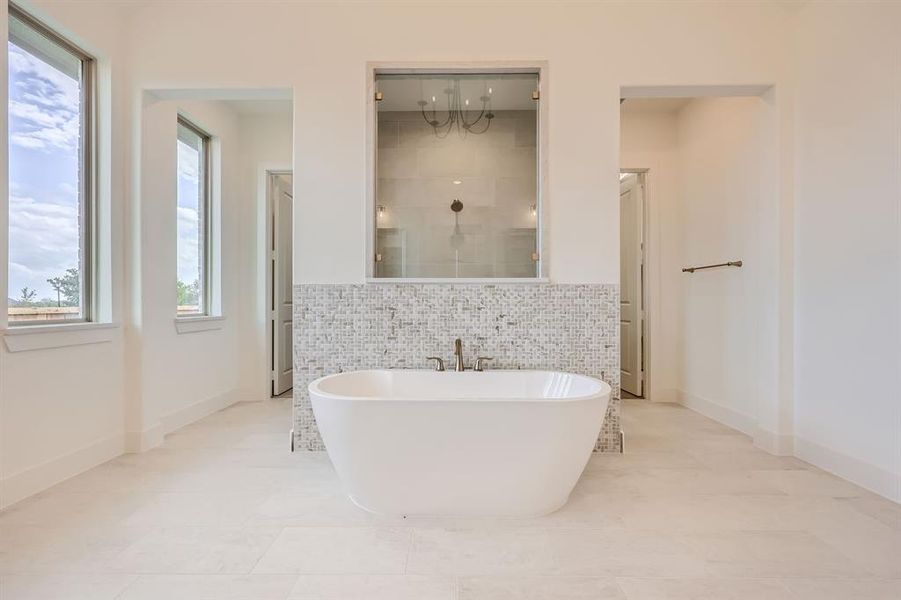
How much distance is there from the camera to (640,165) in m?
4.24

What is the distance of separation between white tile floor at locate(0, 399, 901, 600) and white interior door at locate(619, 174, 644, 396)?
1.85 metres

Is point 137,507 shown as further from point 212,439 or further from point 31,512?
point 212,439

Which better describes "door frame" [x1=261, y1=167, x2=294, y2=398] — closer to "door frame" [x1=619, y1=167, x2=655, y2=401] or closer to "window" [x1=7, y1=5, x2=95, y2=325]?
"window" [x1=7, y1=5, x2=95, y2=325]

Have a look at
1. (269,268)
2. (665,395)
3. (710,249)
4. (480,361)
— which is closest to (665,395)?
(665,395)

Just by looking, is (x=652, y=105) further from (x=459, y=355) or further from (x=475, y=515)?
(x=475, y=515)

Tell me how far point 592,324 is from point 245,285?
122 inches

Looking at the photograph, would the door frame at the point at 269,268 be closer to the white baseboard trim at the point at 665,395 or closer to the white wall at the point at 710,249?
the white wall at the point at 710,249

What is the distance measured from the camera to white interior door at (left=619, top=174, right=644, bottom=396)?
4.37m

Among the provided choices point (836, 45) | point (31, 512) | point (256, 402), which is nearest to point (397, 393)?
point (31, 512)

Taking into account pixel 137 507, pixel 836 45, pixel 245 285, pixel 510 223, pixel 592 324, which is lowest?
pixel 137 507

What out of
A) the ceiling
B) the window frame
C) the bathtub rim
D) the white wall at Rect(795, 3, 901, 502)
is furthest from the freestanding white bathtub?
the ceiling

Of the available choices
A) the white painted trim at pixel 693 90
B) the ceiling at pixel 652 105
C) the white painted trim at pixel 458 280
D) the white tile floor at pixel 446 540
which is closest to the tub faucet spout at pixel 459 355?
the white painted trim at pixel 458 280

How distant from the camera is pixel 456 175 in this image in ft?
9.80

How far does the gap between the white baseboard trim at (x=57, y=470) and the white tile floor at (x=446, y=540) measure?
69 millimetres
